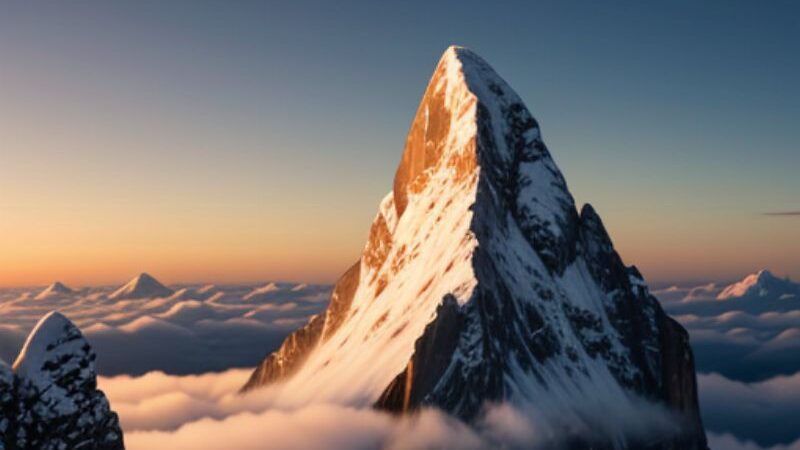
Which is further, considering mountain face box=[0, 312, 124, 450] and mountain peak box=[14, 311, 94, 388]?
mountain peak box=[14, 311, 94, 388]

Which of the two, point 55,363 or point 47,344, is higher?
point 47,344

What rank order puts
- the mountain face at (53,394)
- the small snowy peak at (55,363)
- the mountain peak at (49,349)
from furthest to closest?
the mountain peak at (49,349) < the small snowy peak at (55,363) < the mountain face at (53,394)

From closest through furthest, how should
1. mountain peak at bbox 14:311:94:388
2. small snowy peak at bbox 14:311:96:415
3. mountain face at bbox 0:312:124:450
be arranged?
mountain face at bbox 0:312:124:450, small snowy peak at bbox 14:311:96:415, mountain peak at bbox 14:311:94:388

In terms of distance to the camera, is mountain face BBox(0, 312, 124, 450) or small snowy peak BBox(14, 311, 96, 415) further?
small snowy peak BBox(14, 311, 96, 415)

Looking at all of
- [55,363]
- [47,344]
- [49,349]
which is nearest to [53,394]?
[55,363]

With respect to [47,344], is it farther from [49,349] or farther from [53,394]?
[53,394]

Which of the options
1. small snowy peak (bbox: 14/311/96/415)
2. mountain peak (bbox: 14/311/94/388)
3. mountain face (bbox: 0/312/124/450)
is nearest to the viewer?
mountain face (bbox: 0/312/124/450)

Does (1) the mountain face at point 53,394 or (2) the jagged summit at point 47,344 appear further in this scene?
(2) the jagged summit at point 47,344

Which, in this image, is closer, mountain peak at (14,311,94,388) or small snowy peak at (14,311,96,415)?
small snowy peak at (14,311,96,415)

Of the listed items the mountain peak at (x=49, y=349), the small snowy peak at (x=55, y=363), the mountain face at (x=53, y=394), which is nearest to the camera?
the mountain face at (x=53, y=394)
